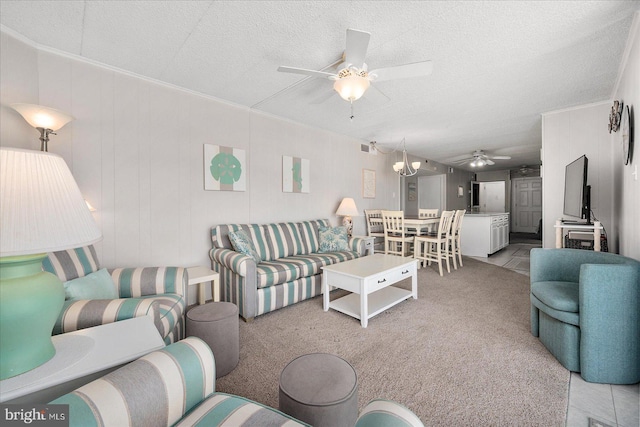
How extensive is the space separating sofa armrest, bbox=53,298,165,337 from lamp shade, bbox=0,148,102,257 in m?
0.72

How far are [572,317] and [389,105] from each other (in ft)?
9.14

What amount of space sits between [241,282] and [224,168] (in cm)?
149

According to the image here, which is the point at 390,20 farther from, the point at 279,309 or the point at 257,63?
the point at 279,309

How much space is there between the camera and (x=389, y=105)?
3402 mm

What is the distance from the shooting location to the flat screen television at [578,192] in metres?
2.58

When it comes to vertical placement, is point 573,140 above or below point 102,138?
above


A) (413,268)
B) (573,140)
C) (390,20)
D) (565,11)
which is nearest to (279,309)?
(413,268)

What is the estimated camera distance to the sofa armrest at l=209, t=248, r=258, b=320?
2.48 m

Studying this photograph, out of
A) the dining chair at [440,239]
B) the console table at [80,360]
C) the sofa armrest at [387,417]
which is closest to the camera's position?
the sofa armrest at [387,417]

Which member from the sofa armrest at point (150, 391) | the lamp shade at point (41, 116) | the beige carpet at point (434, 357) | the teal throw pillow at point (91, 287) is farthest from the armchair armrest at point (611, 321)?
the lamp shade at point (41, 116)

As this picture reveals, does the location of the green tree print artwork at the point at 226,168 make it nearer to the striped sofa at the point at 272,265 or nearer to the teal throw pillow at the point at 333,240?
the striped sofa at the point at 272,265

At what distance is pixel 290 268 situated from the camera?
283 cm

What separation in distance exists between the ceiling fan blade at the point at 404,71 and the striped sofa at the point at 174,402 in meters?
2.15

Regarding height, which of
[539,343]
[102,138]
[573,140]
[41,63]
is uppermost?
[41,63]
